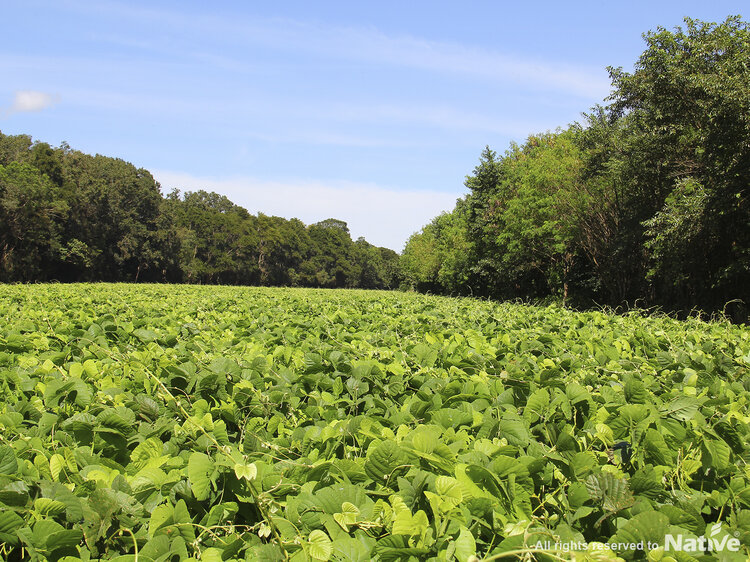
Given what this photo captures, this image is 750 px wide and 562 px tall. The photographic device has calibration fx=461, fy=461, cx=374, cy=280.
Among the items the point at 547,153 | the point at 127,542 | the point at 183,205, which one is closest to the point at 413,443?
the point at 127,542

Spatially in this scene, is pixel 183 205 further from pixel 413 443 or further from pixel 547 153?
pixel 413 443

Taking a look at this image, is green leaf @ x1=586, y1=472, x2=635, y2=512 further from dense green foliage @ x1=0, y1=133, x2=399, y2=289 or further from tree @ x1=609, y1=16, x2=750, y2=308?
dense green foliage @ x1=0, y1=133, x2=399, y2=289

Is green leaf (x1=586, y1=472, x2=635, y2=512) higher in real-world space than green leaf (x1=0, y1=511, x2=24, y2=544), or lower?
higher

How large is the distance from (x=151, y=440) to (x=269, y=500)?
61 cm

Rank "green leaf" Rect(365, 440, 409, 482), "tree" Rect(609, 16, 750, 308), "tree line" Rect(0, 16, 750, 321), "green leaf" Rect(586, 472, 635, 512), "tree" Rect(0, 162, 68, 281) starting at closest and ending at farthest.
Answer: "green leaf" Rect(586, 472, 635, 512) → "green leaf" Rect(365, 440, 409, 482) → "tree" Rect(609, 16, 750, 308) → "tree line" Rect(0, 16, 750, 321) → "tree" Rect(0, 162, 68, 281)

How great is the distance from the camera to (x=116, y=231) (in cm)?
5412

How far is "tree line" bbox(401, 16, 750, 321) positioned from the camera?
16297mm

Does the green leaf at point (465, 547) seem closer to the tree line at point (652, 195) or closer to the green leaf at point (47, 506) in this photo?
the green leaf at point (47, 506)

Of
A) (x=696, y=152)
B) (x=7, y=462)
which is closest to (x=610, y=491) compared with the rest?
(x=7, y=462)

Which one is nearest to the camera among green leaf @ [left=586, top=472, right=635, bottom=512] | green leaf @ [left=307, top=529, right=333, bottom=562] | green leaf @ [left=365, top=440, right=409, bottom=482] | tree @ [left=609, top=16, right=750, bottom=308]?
green leaf @ [left=307, top=529, right=333, bottom=562]

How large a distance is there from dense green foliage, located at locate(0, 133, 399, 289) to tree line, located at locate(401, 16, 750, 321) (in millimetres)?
40365

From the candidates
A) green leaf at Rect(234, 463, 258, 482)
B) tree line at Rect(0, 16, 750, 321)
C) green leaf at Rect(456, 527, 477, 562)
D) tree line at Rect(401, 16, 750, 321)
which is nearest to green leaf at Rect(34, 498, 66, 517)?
green leaf at Rect(234, 463, 258, 482)

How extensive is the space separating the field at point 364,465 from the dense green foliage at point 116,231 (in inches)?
1829

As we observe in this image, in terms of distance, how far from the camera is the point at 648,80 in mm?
18906
